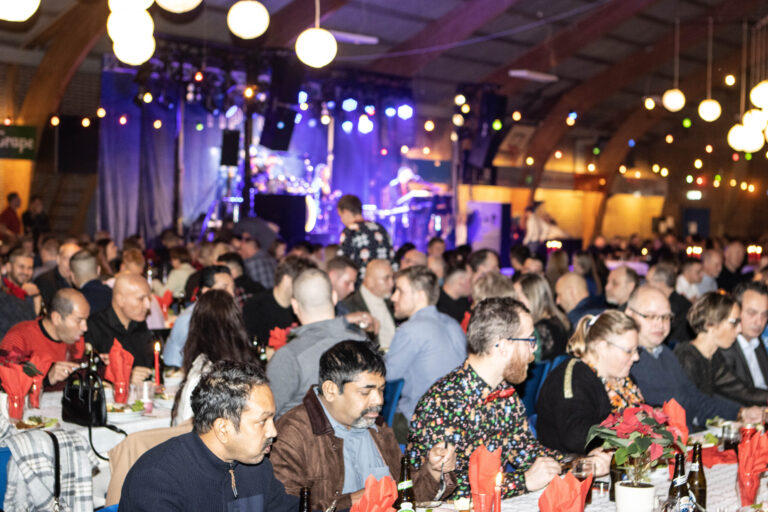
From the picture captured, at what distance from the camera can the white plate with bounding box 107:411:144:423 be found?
3654 mm

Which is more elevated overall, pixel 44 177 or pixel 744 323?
pixel 44 177

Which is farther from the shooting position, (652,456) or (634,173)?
(634,173)

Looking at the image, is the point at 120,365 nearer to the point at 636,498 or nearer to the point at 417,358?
the point at 417,358

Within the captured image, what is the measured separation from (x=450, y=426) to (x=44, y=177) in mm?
13238

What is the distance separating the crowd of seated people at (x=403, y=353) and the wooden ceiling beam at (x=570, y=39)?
402 inches

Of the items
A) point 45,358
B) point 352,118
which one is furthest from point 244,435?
point 352,118

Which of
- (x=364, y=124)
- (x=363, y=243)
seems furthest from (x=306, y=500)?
(x=364, y=124)

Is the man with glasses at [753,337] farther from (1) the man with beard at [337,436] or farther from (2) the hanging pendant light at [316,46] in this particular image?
(2) the hanging pendant light at [316,46]

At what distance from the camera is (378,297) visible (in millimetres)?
5984

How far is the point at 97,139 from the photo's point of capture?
1342 centimetres

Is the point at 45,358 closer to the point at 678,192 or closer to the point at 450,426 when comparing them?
the point at 450,426

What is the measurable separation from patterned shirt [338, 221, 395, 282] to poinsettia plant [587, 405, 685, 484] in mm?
4612

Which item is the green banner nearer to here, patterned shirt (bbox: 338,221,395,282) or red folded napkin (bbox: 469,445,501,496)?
patterned shirt (bbox: 338,221,395,282)

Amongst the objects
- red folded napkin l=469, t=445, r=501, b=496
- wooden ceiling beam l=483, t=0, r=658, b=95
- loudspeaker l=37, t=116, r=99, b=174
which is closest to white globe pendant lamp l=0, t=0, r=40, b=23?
red folded napkin l=469, t=445, r=501, b=496
